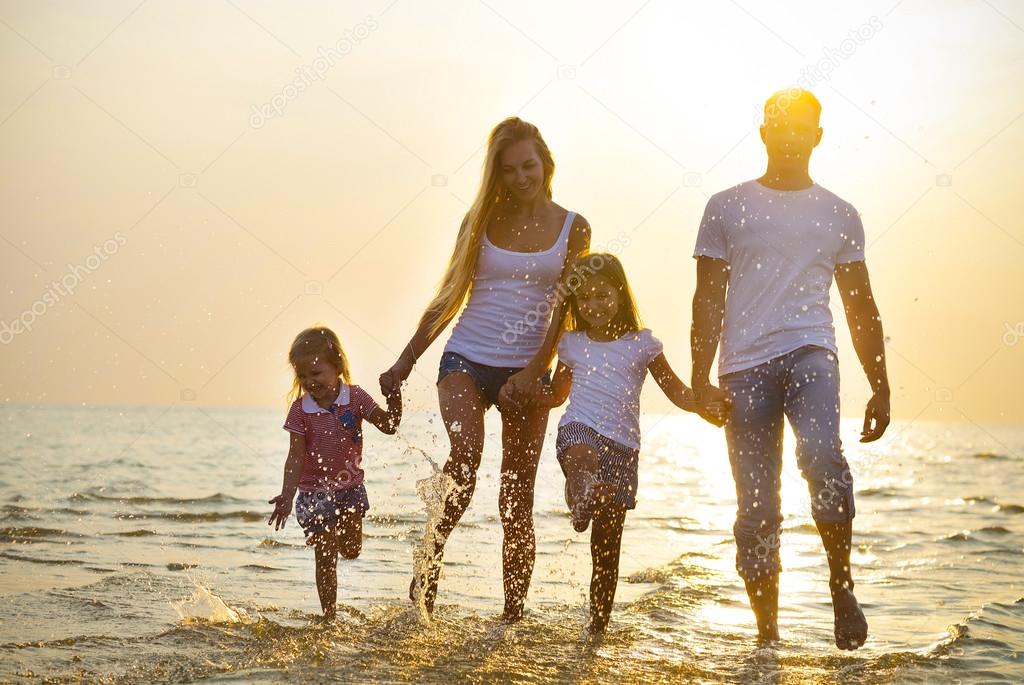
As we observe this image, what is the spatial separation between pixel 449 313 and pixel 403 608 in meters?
1.65

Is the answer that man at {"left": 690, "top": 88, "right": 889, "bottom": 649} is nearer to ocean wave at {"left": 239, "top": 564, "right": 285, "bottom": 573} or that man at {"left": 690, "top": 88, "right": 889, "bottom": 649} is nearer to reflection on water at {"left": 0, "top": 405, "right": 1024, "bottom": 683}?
reflection on water at {"left": 0, "top": 405, "right": 1024, "bottom": 683}

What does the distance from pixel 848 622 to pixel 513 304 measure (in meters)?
2.03

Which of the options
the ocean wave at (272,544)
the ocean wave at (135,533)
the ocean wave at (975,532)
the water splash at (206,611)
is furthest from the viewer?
the ocean wave at (975,532)

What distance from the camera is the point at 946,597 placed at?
272 inches

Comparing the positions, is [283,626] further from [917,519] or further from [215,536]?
[917,519]

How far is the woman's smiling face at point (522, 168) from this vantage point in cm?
514

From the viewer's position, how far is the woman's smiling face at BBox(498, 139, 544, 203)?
16.9ft

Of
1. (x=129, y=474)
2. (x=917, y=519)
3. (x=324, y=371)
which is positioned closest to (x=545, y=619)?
(x=324, y=371)

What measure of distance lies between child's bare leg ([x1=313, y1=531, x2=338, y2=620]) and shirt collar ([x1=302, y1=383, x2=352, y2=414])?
60cm

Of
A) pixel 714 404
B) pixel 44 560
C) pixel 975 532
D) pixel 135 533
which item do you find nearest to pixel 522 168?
pixel 714 404

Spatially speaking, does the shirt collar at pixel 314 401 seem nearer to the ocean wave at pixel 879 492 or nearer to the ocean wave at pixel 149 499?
the ocean wave at pixel 149 499

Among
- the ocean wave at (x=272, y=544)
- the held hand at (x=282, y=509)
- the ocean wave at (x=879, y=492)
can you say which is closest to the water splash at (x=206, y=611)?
the held hand at (x=282, y=509)

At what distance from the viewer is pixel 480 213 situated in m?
5.25

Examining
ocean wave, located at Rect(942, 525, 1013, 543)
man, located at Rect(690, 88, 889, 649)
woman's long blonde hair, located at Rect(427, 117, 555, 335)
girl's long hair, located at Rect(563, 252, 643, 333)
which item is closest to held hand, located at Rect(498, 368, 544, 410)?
girl's long hair, located at Rect(563, 252, 643, 333)
